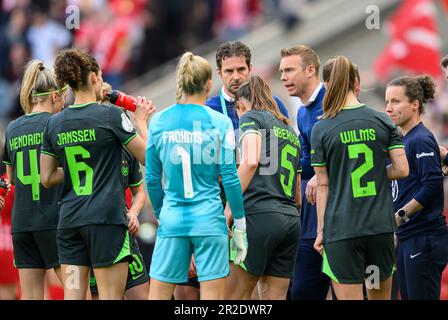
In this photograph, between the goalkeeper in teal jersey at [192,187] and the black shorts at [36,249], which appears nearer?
the goalkeeper in teal jersey at [192,187]

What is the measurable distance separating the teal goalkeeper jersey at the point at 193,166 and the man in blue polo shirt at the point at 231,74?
1.86 m

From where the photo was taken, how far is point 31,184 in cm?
945

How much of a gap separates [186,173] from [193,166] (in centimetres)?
8

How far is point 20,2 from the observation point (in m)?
21.0

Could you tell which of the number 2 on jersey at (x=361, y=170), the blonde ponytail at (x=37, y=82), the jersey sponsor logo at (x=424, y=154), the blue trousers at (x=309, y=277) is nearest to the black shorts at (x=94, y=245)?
the blonde ponytail at (x=37, y=82)

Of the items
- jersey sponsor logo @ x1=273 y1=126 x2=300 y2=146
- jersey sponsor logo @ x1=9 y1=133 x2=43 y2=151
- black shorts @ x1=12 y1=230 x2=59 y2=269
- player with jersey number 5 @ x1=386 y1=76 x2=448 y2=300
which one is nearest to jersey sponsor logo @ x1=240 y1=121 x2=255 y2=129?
jersey sponsor logo @ x1=273 y1=126 x2=300 y2=146

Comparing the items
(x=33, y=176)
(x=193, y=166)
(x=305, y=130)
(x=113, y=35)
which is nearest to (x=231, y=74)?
(x=305, y=130)

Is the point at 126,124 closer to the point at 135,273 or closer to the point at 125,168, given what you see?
the point at 125,168

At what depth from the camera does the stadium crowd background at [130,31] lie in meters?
19.4

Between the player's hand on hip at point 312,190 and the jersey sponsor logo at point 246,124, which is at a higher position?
the jersey sponsor logo at point 246,124

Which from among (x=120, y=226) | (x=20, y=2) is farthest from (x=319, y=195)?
(x=20, y=2)

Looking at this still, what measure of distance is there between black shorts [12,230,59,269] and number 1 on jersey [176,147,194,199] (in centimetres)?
176

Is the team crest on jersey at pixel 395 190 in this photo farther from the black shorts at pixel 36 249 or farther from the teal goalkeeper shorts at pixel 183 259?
the black shorts at pixel 36 249

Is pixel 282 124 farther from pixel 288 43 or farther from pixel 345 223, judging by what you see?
pixel 288 43
